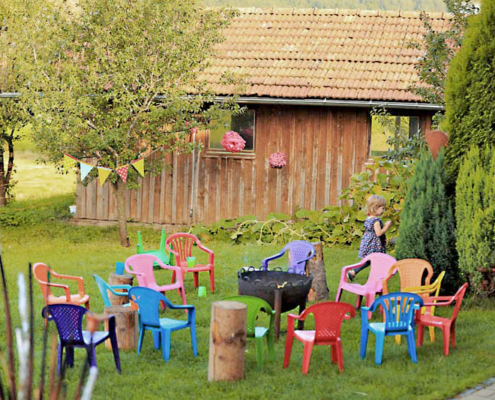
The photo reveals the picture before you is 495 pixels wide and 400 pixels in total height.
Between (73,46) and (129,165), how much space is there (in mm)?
2633

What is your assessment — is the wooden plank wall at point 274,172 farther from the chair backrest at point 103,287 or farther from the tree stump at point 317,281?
the chair backrest at point 103,287

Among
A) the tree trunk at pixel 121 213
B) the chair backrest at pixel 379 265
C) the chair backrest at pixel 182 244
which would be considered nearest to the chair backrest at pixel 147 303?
the chair backrest at pixel 379 265

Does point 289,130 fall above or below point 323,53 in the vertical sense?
below

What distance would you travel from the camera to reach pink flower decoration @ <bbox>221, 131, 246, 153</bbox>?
18.2 metres

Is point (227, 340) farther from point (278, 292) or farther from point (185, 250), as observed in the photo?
point (185, 250)

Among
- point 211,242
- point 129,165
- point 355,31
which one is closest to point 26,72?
point 129,165

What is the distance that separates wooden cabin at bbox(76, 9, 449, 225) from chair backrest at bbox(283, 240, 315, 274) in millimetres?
6412

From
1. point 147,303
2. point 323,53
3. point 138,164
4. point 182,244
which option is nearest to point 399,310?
point 147,303

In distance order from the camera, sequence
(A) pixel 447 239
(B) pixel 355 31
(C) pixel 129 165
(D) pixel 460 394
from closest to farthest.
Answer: (D) pixel 460 394 < (A) pixel 447 239 < (C) pixel 129 165 < (B) pixel 355 31

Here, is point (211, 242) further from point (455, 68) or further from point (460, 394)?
point (460, 394)

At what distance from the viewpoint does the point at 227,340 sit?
729 cm

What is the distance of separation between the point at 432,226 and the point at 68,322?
16.6 ft

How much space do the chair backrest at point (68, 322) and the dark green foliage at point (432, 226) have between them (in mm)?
4756

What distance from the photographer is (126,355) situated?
323 inches
